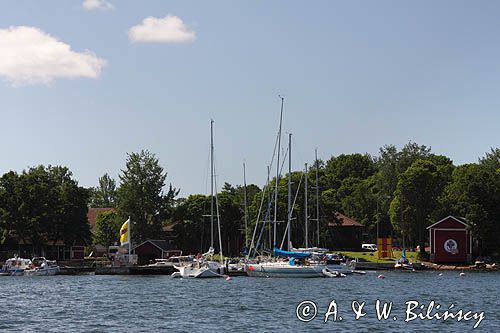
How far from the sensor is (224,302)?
5906 centimetres

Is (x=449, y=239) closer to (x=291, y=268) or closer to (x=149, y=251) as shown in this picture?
(x=291, y=268)

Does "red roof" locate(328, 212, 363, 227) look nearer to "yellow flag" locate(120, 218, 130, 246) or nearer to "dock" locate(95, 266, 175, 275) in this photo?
"yellow flag" locate(120, 218, 130, 246)

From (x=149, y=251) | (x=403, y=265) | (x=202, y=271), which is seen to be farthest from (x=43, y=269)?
(x=403, y=265)

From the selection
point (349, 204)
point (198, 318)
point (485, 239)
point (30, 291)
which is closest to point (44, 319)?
point (198, 318)

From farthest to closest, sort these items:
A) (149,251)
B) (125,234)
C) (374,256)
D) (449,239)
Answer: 1. (374,256)
2. (149,251)
3. (449,239)
4. (125,234)

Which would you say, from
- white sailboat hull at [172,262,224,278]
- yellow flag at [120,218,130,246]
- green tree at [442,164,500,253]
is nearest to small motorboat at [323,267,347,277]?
white sailboat hull at [172,262,224,278]

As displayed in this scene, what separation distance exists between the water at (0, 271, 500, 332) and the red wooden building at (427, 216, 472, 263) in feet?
76.2

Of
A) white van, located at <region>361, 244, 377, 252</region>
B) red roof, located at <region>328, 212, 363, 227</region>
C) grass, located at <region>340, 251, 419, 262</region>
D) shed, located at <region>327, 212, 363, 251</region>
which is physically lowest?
grass, located at <region>340, 251, 419, 262</region>

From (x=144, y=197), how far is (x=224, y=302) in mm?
68022

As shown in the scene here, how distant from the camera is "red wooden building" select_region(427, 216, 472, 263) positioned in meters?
116

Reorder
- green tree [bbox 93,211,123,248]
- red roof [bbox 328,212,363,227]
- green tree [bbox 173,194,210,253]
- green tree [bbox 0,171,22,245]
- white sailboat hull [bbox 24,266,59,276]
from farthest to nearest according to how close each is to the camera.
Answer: green tree [bbox 93,211,123,248]
red roof [bbox 328,212,363,227]
green tree [bbox 173,194,210,253]
green tree [bbox 0,171,22,245]
white sailboat hull [bbox 24,266,59,276]

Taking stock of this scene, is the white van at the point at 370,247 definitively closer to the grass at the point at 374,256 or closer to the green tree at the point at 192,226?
the grass at the point at 374,256

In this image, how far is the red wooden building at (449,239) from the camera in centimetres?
11606

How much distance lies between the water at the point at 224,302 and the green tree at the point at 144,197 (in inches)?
A: 1176
